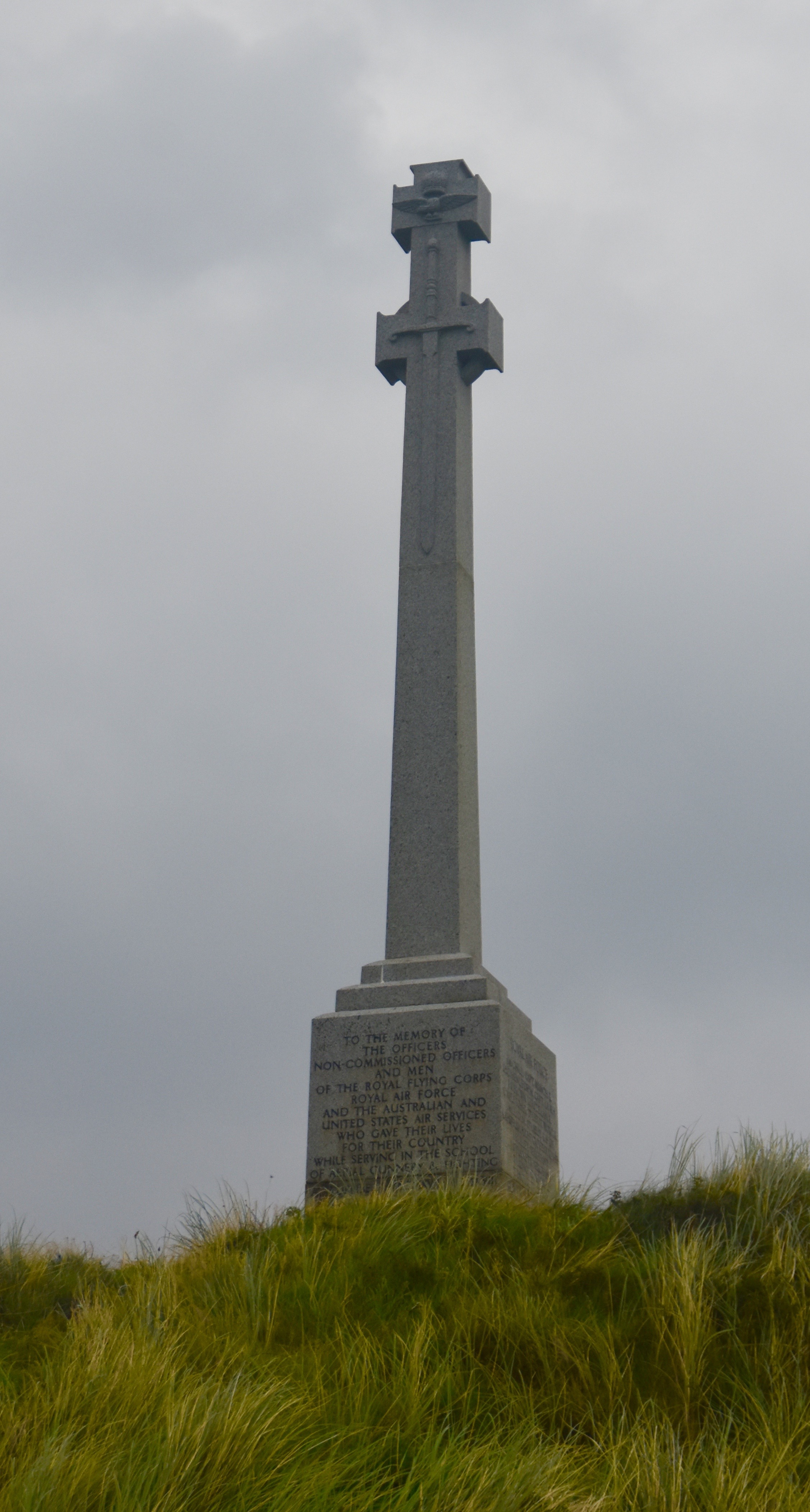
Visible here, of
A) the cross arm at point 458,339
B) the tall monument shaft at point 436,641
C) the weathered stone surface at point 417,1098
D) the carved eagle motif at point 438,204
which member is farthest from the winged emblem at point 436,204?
the weathered stone surface at point 417,1098

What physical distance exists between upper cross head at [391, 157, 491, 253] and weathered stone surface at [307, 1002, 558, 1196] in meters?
6.76

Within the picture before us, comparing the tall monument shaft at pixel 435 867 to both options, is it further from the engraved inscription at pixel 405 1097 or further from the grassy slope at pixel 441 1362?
the grassy slope at pixel 441 1362

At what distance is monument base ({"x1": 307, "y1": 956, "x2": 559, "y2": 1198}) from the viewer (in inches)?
419

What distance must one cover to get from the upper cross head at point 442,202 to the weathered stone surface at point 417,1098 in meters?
6.76

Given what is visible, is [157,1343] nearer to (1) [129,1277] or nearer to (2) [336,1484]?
(2) [336,1484]

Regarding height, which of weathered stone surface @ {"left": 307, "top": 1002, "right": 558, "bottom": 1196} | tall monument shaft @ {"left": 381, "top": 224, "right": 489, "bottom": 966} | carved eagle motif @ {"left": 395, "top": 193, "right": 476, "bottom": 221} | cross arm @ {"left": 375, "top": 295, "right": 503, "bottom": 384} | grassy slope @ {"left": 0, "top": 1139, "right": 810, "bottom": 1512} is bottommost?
grassy slope @ {"left": 0, "top": 1139, "right": 810, "bottom": 1512}

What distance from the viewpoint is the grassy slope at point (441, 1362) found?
505 cm

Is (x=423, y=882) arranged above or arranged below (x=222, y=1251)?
above

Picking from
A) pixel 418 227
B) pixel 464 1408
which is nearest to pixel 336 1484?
pixel 464 1408

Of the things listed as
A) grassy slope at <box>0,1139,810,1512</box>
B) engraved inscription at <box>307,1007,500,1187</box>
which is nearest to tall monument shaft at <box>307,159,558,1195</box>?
engraved inscription at <box>307,1007,500,1187</box>

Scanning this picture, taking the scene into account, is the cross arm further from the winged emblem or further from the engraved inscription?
the engraved inscription

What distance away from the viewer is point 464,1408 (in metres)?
6.05

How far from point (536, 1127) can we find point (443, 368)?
6138 millimetres

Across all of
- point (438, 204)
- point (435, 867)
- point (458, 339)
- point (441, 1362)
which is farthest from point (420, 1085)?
point (438, 204)
